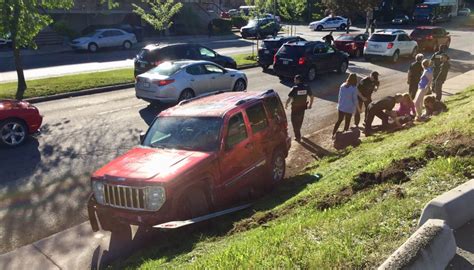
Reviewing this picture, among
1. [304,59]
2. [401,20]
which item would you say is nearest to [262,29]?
[304,59]

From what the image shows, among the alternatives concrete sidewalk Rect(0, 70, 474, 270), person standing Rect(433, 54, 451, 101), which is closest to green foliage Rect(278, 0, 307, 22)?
person standing Rect(433, 54, 451, 101)

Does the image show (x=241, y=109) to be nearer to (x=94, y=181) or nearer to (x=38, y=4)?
(x=94, y=181)

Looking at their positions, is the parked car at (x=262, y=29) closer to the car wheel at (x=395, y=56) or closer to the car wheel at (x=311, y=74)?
the car wheel at (x=395, y=56)

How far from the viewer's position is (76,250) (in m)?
6.43

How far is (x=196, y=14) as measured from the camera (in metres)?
47.9

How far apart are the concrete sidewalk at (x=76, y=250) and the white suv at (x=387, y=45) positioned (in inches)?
851

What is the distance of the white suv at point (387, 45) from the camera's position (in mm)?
25125

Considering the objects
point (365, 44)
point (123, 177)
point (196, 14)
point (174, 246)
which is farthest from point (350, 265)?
point (196, 14)

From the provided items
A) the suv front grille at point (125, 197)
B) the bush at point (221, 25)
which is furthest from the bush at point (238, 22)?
the suv front grille at point (125, 197)

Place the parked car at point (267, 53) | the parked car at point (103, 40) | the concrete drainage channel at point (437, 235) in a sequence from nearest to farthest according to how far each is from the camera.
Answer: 1. the concrete drainage channel at point (437, 235)
2. the parked car at point (267, 53)
3. the parked car at point (103, 40)

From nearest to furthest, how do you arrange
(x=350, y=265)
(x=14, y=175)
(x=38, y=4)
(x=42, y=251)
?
(x=350, y=265)
(x=42, y=251)
(x=14, y=175)
(x=38, y=4)

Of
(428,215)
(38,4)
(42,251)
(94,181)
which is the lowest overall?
(42,251)

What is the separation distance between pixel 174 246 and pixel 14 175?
478cm

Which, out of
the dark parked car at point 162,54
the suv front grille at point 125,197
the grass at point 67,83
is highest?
the dark parked car at point 162,54
